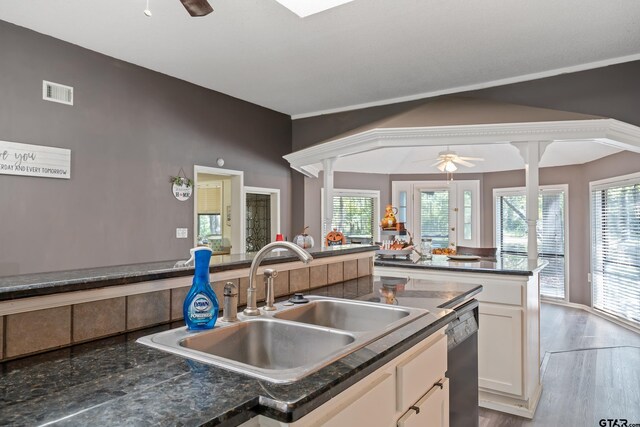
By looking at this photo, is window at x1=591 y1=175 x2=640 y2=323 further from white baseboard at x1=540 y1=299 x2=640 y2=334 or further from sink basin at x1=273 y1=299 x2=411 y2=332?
sink basin at x1=273 y1=299 x2=411 y2=332

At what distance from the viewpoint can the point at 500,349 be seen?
2920 millimetres

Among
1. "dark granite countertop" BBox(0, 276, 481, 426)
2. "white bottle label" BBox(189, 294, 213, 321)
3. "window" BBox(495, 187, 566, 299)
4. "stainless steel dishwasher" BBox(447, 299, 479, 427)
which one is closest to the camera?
"dark granite countertop" BBox(0, 276, 481, 426)

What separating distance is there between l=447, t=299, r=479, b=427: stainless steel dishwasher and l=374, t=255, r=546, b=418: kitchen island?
727 millimetres

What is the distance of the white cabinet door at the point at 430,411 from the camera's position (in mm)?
1313

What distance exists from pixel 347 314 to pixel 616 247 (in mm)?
5207

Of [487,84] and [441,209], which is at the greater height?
[487,84]

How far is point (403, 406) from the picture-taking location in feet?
4.22

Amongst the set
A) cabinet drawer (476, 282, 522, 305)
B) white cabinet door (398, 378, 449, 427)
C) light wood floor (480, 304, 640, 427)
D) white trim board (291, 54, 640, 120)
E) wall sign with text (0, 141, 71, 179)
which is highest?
white trim board (291, 54, 640, 120)

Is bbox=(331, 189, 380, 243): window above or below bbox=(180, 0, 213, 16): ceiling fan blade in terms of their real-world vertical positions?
below

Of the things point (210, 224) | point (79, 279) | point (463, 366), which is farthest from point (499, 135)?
point (210, 224)

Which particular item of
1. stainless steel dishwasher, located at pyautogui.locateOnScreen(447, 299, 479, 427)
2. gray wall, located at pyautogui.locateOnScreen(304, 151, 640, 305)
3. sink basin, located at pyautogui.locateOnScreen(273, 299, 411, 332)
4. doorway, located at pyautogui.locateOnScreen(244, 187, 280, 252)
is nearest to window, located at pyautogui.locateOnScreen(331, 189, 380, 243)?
gray wall, located at pyautogui.locateOnScreen(304, 151, 640, 305)

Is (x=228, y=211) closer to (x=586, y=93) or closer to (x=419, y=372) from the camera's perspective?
(x=586, y=93)

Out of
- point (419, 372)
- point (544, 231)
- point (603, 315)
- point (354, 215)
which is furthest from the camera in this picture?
point (354, 215)

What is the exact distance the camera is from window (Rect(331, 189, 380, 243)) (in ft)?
23.7
